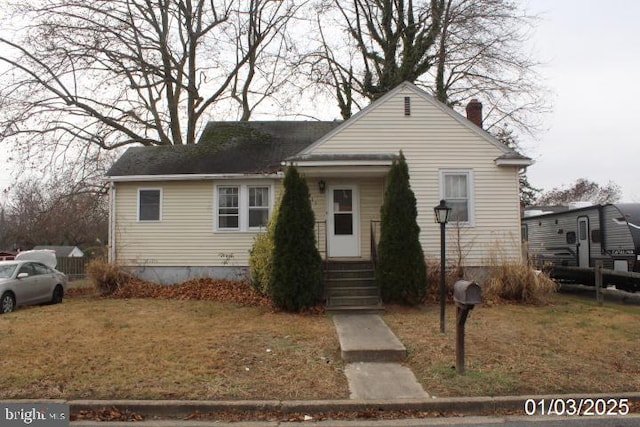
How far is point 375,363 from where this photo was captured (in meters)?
7.20

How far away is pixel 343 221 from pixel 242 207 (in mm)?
3166

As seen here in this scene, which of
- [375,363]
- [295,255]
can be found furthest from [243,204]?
[375,363]

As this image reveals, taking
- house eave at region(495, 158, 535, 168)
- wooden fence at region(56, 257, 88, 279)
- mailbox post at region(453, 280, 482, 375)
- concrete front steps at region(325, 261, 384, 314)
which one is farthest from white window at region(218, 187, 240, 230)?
wooden fence at region(56, 257, 88, 279)

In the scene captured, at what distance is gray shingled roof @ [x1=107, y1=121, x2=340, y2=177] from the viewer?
15312mm

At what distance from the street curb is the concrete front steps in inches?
211

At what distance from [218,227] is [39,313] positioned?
5314 millimetres

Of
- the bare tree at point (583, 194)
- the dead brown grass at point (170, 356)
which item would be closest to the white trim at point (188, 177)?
the dead brown grass at point (170, 356)

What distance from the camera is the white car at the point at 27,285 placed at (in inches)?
491

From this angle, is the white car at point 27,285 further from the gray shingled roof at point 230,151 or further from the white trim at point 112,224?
the gray shingled roof at point 230,151

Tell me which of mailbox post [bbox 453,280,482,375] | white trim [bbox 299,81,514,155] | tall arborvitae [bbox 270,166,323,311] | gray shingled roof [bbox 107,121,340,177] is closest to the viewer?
mailbox post [bbox 453,280,482,375]

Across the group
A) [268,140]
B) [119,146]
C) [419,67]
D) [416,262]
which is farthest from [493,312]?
[119,146]

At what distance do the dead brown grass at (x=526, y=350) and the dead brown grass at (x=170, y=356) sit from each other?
140cm

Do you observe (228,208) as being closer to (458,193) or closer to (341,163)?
(341,163)
